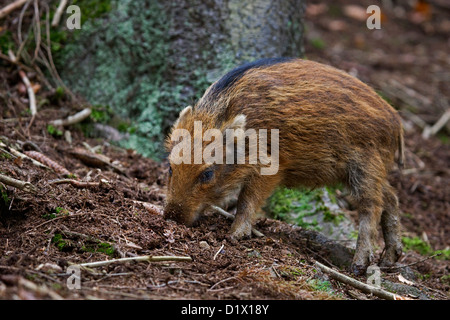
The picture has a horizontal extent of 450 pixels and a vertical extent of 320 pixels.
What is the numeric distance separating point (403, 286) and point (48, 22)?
6138mm

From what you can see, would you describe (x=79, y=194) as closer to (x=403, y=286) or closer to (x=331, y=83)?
(x=331, y=83)

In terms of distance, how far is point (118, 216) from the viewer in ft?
15.5

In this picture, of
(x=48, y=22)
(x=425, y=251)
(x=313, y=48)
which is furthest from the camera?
(x=313, y=48)

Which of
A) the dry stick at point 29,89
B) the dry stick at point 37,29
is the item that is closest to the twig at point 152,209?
the dry stick at point 29,89

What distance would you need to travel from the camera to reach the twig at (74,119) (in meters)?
6.80

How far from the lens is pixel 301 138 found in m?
5.51

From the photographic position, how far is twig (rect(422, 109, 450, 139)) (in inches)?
413

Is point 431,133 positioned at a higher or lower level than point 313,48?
lower

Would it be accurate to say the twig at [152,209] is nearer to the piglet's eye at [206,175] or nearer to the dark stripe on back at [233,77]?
the piglet's eye at [206,175]

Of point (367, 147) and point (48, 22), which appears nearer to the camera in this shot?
point (367, 147)

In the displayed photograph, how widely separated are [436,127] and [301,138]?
20.7ft

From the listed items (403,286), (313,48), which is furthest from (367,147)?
(313,48)

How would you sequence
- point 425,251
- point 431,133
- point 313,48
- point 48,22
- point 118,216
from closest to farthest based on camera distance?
point 118,216
point 425,251
point 48,22
point 431,133
point 313,48

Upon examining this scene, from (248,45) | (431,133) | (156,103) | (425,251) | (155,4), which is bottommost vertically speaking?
(425,251)
